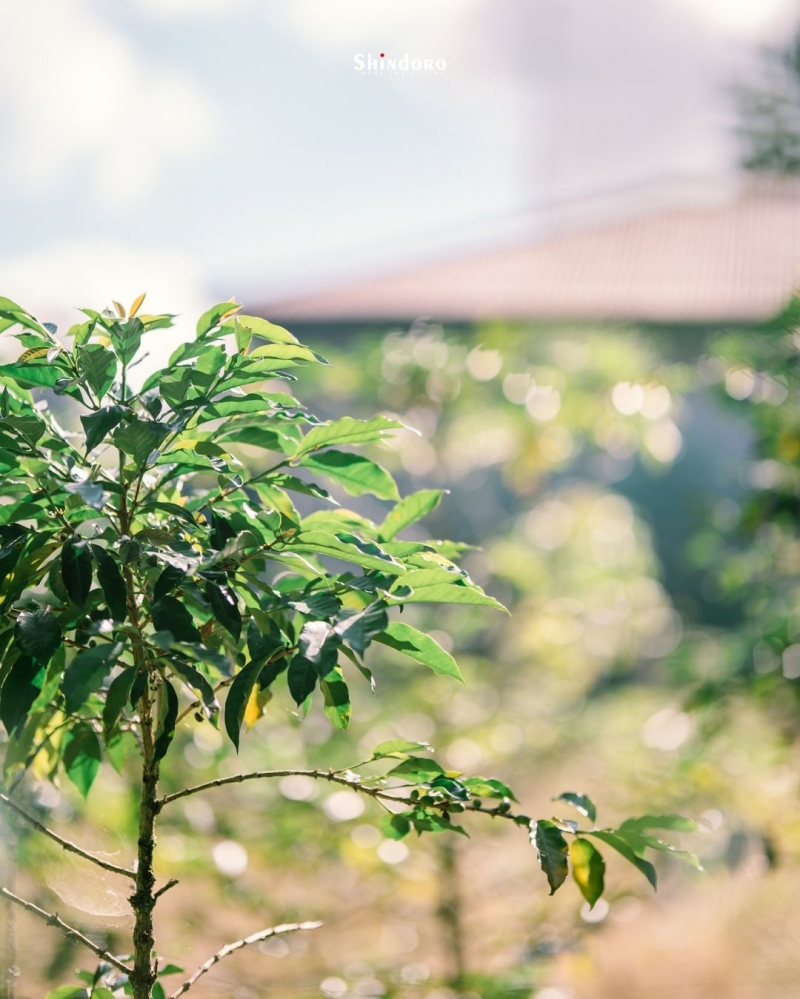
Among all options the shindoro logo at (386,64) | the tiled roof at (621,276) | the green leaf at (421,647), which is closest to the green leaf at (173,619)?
the green leaf at (421,647)

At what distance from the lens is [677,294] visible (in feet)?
10.6

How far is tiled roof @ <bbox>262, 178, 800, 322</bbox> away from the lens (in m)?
3.09

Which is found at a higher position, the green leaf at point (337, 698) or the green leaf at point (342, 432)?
the green leaf at point (342, 432)

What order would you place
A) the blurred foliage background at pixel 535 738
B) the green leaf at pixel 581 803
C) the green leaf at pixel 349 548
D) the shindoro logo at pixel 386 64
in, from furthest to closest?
the blurred foliage background at pixel 535 738 → the shindoro logo at pixel 386 64 → the green leaf at pixel 581 803 → the green leaf at pixel 349 548

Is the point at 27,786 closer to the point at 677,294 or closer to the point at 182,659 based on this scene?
the point at 182,659

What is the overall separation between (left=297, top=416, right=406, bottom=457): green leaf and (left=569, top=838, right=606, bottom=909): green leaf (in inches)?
12.1

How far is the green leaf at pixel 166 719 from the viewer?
57 centimetres

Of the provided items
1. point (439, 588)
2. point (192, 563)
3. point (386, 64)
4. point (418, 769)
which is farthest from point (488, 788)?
point (386, 64)

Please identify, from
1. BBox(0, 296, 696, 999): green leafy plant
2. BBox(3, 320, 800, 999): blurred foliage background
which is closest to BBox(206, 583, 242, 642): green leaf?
BBox(0, 296, 696, 999): green leafy plant

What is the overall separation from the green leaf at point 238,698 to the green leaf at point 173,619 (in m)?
0.04

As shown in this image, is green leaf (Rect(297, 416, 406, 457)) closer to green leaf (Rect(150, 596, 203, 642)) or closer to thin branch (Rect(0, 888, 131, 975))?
green leaf (Rect(150, 596, 203, 642))

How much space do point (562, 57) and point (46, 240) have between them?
8.28 ft

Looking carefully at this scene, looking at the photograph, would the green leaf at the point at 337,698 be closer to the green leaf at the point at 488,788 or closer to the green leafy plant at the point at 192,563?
the green leafy plant at the point at 192,563

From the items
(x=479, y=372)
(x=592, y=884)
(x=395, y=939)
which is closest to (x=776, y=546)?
(x=479, y=372)
